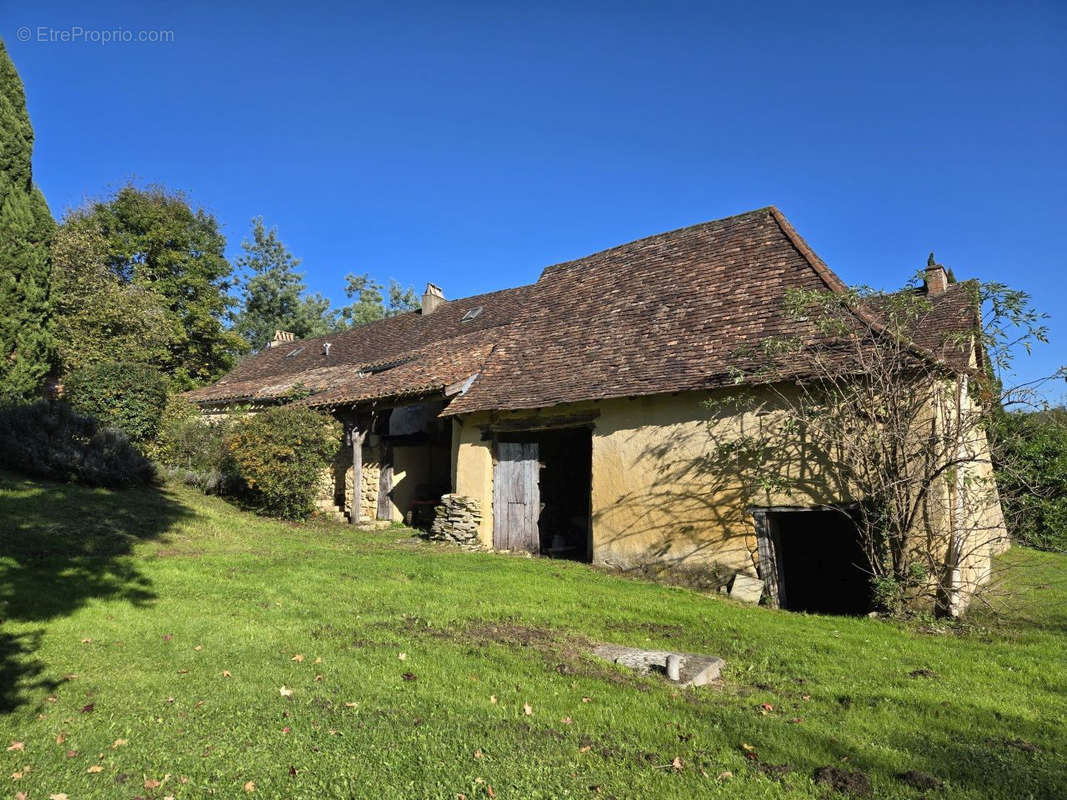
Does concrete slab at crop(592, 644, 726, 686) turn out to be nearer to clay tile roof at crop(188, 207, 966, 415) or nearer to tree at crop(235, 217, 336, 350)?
clay tile roof at crop(188, 207, 966, 415)

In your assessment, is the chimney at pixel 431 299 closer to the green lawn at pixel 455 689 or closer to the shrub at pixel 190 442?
the shrub at pixel 190 442

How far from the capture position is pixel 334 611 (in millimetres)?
7137

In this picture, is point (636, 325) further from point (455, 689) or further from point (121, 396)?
point (121, 396)

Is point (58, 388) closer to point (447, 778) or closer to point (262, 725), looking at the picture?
point (262, 725)

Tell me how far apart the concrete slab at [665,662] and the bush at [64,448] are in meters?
11.0

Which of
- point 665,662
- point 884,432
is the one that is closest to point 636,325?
point 884,432

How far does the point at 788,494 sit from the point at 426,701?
648cm

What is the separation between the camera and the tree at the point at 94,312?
21812 mm

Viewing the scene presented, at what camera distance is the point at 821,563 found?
1209 cm

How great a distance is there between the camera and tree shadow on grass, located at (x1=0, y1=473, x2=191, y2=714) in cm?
520

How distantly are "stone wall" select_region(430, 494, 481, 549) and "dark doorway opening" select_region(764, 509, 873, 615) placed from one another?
5.96 m

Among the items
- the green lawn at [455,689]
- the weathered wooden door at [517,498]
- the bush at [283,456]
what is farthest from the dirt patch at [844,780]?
the bush at [283,456]

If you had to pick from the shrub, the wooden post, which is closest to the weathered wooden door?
the wooden post

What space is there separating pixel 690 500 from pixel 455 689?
6.09 m
